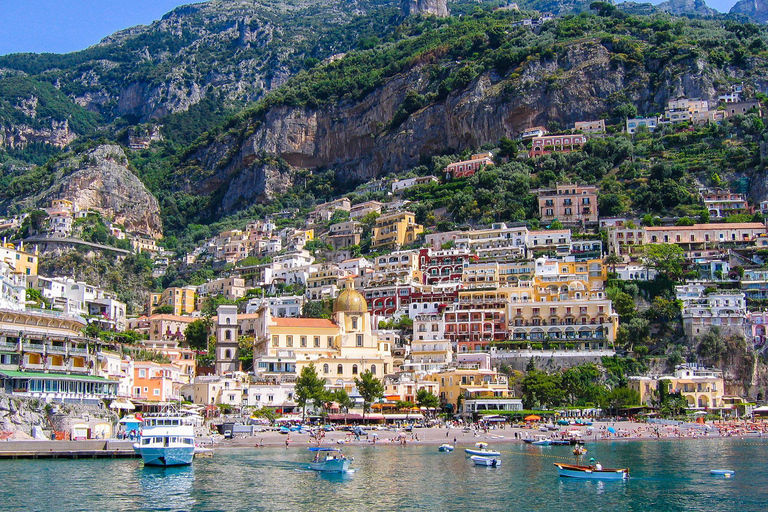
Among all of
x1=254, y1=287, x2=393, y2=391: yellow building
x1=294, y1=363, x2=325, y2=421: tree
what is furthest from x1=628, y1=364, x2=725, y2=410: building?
x1=294, y1=363, x2=325, y2=421: tree

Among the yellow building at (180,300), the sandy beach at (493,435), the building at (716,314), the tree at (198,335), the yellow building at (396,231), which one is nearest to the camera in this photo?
the sandy beach at (493,435)

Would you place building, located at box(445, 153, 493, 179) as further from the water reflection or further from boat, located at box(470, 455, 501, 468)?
the water reflection

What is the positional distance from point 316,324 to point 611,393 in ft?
97.1

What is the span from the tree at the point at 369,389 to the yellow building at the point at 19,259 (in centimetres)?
4886

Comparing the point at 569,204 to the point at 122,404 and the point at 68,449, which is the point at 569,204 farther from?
the point at 68,449

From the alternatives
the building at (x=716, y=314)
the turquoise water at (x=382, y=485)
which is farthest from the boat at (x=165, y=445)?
the building at (x=716, y=314)

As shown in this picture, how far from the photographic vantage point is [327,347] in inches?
3765

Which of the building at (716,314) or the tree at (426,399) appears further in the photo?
the building at (716,314)

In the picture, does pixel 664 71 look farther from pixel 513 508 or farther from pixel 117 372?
pixel 513 508

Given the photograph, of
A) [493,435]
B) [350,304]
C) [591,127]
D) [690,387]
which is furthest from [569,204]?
[493,435]

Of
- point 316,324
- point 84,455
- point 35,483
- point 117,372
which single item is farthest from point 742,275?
point 35,483

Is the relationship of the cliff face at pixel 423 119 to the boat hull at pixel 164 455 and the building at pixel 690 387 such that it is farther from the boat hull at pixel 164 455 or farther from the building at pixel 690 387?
the boat hull at pixel 164 455

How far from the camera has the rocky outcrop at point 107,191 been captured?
6339 inches

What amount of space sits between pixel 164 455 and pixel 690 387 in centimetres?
5295
